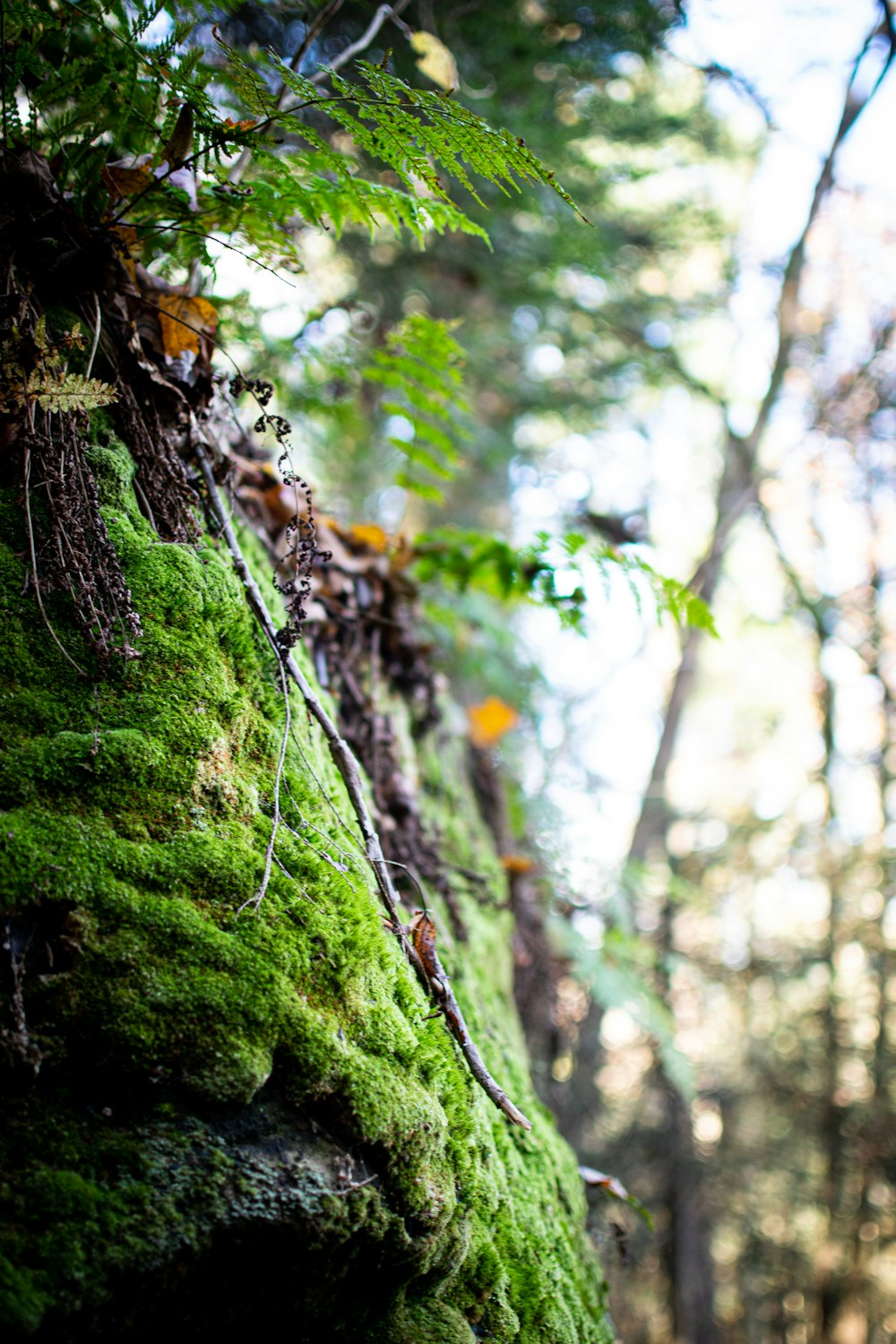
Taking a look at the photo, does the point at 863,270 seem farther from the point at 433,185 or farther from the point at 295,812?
the point at 295,812

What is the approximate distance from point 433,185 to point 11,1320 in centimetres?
229

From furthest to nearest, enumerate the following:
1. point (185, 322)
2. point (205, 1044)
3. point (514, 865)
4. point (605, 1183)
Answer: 1. point (514, 865)
2. point (605, 1183)
3. point (185, 322)
4. point (205, 1044)

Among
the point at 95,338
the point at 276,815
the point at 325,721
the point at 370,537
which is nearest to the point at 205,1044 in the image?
the point at 276,815

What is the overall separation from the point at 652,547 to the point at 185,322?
2847 millimetres

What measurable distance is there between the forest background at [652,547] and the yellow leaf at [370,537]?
0.11 ft

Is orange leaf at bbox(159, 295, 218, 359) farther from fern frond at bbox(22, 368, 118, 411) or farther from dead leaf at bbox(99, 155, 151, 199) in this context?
fern frond at bbox(22, 368, 118, 411)

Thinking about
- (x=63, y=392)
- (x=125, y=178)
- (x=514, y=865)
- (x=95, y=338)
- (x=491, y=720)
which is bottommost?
(x=514, y=865)

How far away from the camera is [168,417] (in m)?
2.04

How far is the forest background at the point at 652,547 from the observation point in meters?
3.58

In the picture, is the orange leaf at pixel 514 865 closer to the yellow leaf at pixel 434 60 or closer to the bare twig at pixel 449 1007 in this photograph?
the bare twig at pixel 449 1007

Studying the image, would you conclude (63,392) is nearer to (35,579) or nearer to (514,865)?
(35,579)

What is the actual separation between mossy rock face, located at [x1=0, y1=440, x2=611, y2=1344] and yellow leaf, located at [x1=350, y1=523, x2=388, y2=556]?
4.36ft

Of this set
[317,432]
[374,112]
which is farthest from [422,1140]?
[317,432]

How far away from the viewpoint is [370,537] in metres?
3.26
